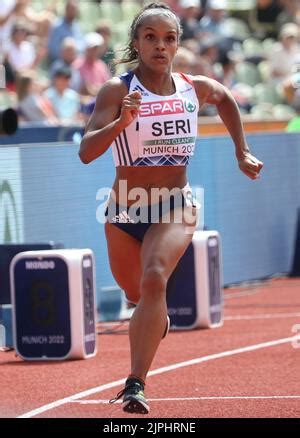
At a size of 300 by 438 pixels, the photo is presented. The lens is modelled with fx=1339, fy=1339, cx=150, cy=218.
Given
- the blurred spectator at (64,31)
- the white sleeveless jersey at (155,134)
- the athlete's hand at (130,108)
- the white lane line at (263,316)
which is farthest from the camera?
the blurred spectator at (64,31)

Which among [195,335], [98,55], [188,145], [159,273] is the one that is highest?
[98,55]

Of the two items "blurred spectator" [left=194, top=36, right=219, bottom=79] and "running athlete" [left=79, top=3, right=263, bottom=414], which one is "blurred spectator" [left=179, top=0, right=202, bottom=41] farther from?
"running athlete" [left=79, top=3, right=263, bottom=414]

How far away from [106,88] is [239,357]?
10.2ft

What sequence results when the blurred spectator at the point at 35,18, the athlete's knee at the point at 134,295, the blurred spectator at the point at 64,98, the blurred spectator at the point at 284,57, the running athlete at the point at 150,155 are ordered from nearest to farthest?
the running athlete at the point at 150,155 → the athlete's knee at the point at 134,295 → the blurred spectator at the point at 64,98 → the blurred spectator at the point at 35,18 → the blurred spectator at the point at 284,57

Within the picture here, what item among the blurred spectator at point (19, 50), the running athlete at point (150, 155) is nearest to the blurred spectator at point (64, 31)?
the blurred spectator at point (19, 50)

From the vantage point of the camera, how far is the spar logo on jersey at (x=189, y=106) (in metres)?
7.28

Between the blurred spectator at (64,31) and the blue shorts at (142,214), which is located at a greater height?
the blurred spectator at (64,31)

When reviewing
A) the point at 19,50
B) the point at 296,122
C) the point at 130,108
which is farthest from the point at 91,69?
the point at 130,108

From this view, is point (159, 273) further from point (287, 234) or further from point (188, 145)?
point (287, 234)

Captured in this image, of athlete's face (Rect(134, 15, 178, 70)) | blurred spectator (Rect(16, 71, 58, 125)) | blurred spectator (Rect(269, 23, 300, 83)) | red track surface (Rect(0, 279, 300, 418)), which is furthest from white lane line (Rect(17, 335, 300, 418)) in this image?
blurred spectator (Rect(269, 23, 300, 83))

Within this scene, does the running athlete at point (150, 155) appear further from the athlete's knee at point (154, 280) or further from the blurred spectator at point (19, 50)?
the blurred spectator at point (19, 50)

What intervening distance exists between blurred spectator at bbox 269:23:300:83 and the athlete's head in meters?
13.5
